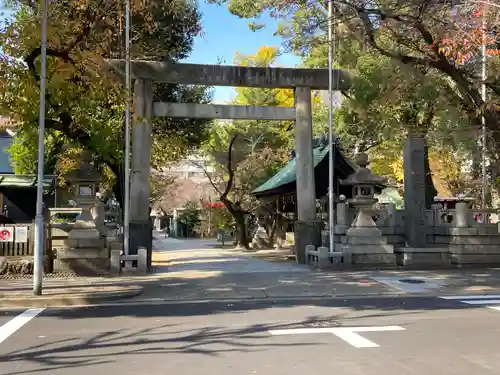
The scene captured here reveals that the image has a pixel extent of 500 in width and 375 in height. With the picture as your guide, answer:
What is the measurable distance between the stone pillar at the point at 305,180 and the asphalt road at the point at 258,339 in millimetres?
8745

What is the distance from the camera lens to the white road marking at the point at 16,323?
8695mm

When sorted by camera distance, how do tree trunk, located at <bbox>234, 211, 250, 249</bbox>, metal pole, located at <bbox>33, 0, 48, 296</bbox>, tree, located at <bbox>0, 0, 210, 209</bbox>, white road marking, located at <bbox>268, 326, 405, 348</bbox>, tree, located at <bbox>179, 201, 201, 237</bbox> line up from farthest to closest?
tree, located at <bbox>179, 201, 201, 237</bbox>, tree trunk, located at <bbox>234, 211, 250, 249</bbox>, tree, located at <bbox>0, 0, 210, 209</bbox>, metal pole, located at <bbox>33, 0, 48, 296</bbox>, white road marking, located at <bbox>268, 326, 405, 348</bbox>

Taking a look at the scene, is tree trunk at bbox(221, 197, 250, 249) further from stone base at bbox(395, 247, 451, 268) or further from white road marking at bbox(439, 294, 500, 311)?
white road marking at bbox(439, 294, 500, 311)

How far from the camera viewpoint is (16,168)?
33469mm

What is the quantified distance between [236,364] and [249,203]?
3092 cm

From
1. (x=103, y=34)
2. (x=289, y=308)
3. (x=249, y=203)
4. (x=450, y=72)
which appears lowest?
(x=289, y=308)

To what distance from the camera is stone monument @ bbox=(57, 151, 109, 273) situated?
56.0 feet

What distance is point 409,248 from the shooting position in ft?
62.7

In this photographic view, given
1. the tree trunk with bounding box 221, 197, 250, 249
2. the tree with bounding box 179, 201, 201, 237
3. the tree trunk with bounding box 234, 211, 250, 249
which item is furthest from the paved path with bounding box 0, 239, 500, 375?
the tree with bounding box 179, 201, 201, 237

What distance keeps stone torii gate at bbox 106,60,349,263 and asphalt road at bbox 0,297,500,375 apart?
25.9ft

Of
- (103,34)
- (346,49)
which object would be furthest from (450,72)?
(103,34)

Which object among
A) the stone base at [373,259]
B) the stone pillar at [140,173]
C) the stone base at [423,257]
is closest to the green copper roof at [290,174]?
the stone base at [373,259]

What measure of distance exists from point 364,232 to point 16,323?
12.5 metres

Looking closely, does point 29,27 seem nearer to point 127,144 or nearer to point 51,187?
point 127,144
